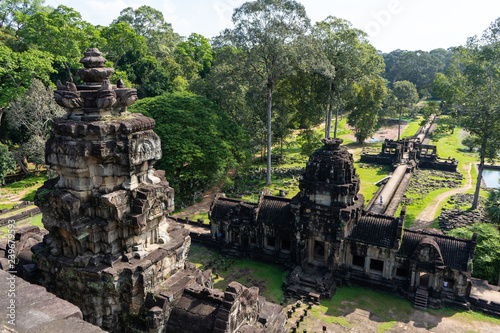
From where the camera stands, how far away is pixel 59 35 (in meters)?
46.9

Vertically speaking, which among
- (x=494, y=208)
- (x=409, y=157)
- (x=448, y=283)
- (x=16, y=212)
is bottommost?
(x=448, y=283)

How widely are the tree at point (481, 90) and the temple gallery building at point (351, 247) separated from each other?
15.4 m

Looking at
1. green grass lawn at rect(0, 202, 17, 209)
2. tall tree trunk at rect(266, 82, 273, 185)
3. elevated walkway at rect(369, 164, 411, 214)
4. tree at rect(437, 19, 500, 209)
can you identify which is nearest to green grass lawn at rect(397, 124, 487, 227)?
elevated walkway at rect(369, 164, 411, 214)

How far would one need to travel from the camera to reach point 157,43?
79.3 metres

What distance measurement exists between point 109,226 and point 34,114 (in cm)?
3521

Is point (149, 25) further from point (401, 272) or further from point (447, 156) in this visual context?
point (401, 272)

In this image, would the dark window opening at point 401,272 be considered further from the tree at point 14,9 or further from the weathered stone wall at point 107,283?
the tree at point 14,9

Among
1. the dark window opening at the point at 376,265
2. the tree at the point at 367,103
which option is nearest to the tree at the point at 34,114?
the dark window opening at the point at 376,265

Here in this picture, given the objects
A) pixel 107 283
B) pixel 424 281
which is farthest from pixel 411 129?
pixel 107 283

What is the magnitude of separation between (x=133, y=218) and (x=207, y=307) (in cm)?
425

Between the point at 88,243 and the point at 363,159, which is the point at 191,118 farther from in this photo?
the point at 363,159

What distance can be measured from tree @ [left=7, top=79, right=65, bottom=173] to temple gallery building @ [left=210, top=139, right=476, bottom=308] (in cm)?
2966

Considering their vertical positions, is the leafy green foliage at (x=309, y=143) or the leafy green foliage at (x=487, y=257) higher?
the leafy green foliage at (x=309, y=143)

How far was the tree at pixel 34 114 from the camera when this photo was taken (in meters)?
40.2
